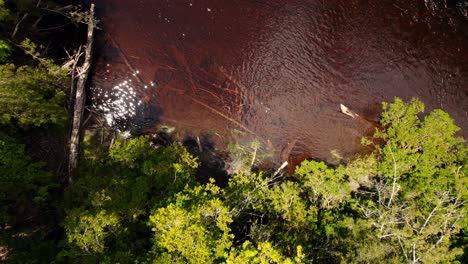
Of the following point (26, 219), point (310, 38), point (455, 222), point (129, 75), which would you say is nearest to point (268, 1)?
point (310, 38)

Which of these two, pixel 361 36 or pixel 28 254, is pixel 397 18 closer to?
pixel 361 36

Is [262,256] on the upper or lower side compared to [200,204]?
lower

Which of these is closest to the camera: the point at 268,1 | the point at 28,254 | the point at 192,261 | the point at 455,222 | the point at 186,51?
the point at 192,261

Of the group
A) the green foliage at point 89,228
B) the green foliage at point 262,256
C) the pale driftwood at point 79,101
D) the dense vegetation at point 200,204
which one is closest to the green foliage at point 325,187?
the dense vegetation at point 200,204

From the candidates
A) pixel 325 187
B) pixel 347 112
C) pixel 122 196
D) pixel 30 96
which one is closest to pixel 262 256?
pixel 325 187

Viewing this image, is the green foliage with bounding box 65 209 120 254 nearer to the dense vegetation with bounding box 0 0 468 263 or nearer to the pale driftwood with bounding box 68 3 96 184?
the dense vegetation with bounding box 0 0 468 263

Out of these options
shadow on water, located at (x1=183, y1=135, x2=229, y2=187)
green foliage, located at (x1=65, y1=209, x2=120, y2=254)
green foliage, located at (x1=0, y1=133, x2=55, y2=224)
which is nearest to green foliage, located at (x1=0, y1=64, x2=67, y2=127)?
green foliage, located at (x1=0, y1=133, x2=55, y2=224)

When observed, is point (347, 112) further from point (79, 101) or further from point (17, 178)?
point (17, 178)
